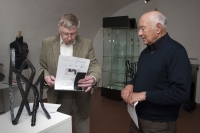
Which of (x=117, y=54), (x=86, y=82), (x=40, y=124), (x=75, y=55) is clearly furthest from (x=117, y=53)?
(x=40, y=124)

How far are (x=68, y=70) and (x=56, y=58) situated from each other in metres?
0.27

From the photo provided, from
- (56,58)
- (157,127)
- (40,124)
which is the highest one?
(56,58)

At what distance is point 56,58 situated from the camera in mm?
1423

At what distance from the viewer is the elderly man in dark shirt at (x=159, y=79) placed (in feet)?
3.57

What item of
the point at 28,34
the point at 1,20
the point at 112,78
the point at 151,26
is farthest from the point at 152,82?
the point at 112,78

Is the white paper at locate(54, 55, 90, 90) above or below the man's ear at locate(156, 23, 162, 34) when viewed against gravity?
below

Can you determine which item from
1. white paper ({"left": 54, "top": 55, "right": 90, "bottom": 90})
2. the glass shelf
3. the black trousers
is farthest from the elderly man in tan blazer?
the glass shelf

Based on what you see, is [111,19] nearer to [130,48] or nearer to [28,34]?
[130,48]

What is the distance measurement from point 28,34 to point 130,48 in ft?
7.47

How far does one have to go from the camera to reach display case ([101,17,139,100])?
4109 mm

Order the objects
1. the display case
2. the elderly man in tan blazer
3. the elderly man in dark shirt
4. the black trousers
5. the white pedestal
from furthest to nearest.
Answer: the display case < the elderly man in tan blazer < the black trousers < the elderly man in dark shirt < the white pedestal

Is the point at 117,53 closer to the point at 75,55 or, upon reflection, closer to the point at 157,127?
the point at 75,55

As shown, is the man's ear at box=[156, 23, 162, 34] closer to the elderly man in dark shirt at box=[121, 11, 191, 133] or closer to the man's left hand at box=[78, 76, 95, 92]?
the elderly man in dark shirt at box=[121, 11, 191, 133]

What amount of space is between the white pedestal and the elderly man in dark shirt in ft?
1.65
